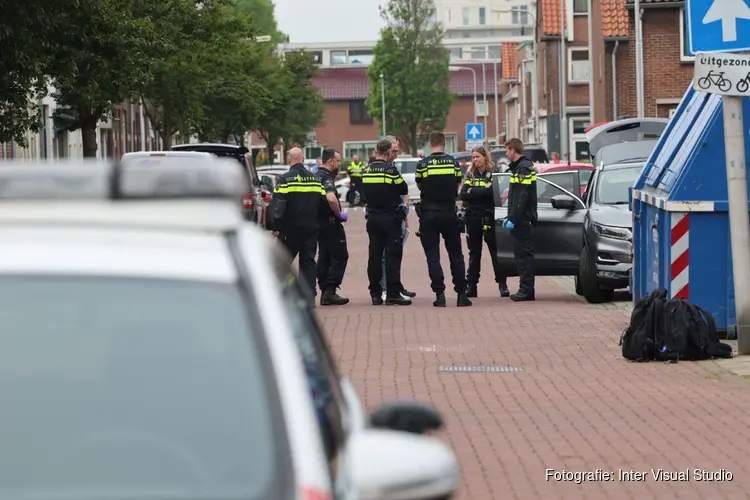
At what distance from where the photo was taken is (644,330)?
492 inches

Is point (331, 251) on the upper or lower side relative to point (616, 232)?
lower

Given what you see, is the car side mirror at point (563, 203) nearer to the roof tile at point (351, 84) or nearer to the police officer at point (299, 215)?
the police officer at point (299, 215)

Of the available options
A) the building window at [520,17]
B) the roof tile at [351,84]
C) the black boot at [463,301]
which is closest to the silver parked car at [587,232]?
the black boot at [463,301]

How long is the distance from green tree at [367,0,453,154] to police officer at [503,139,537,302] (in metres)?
96.8

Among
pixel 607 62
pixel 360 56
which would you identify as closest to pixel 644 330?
pixel 607 62

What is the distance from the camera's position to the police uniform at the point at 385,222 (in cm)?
1731

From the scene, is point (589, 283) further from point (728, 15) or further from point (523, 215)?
point (728, 15)

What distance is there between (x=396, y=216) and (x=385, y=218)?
13cm

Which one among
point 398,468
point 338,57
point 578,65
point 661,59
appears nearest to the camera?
point 398,468

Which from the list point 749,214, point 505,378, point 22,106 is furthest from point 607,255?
point 22,106

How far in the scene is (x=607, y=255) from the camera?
1747cm

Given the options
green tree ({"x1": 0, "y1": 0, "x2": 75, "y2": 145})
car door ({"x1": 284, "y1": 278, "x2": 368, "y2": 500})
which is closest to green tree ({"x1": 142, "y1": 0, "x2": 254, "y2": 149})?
green tree ({"x1": 0, "y1": 0, "x2": 75, "y2": 145})

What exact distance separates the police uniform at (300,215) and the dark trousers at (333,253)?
2.87 ft

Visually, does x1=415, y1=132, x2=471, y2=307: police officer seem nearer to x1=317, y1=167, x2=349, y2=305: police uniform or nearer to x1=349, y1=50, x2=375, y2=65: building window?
x1=317, y1=167, x2=349, y2=305: police uniform
